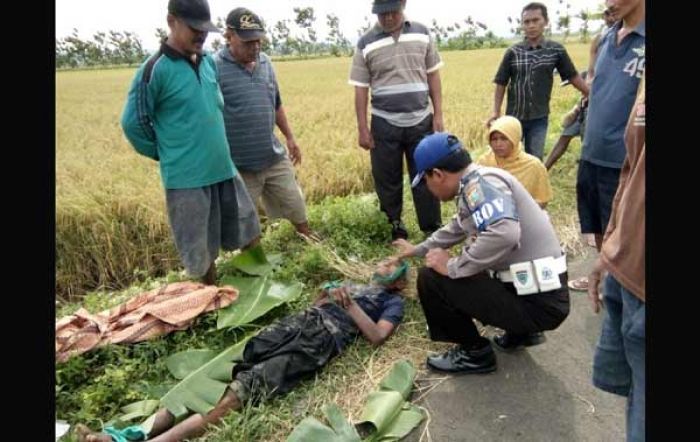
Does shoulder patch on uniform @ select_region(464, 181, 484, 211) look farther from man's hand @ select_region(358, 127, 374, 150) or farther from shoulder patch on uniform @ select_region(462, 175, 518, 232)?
man's hand @ select_region(358, 127, 374, 150)

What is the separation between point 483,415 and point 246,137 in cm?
281

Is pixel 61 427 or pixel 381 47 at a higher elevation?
pixel 381 47

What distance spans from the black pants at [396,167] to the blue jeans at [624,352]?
9.50 ft

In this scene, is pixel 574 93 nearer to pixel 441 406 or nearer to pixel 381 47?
pixel 381 47

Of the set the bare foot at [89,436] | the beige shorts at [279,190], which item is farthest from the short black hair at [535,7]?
the bare foot at [89,436]

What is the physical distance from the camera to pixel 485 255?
2656 mm

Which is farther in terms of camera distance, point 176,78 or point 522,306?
point 176,78

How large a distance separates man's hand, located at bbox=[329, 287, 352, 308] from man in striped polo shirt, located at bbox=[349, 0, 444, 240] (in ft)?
5.67

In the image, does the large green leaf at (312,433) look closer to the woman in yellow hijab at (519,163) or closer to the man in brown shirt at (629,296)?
the man in brown shirt at (629,296)

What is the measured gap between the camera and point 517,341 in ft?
10.5

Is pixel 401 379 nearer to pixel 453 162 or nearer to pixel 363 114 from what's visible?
pixel 453 162

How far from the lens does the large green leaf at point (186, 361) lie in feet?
10.3

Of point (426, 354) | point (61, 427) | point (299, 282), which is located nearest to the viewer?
point (61, 427)

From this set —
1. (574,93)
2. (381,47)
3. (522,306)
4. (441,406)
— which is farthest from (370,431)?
(574,93)
